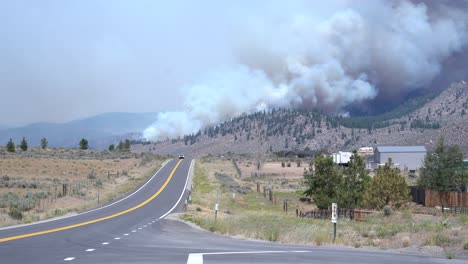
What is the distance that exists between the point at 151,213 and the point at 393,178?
61.7ft

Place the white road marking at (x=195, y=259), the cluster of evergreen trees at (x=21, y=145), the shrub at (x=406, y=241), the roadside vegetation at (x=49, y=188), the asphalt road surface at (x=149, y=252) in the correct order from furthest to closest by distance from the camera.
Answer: the cluster of evergreen trees at (x=21, y=145) → the roadside vegetation at (x=49, y=188) → the shrub at (x=406, y=241) → the asphalt road surface at (x=149, y=252) → the white road marking at (x=195, y=259)

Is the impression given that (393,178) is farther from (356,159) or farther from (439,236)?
(439,236)

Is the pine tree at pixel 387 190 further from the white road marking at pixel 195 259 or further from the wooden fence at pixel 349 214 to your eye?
the white road marking at pixel 195 259

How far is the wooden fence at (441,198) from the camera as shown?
54.1m

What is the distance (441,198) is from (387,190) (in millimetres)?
13740

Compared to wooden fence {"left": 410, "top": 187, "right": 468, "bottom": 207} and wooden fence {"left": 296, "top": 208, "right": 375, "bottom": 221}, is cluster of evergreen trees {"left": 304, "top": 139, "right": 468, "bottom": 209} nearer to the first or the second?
wooden fence {"left": 296, "top": 208, "right": 375, "bottom": 221}

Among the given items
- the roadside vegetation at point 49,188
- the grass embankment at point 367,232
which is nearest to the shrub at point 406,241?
the grass embankment at point 367,232

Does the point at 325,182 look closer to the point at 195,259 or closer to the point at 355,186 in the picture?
the point at 355,186

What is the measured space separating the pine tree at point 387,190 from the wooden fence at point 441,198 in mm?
10872

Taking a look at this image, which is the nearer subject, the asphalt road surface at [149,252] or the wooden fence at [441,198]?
the asphalt road surface at [149,252]

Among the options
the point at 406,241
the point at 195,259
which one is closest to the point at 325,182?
the point at 406,241

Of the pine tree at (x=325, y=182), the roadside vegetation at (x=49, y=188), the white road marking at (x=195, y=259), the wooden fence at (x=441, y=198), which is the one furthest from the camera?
the wooden fence at (x=441, y=198)

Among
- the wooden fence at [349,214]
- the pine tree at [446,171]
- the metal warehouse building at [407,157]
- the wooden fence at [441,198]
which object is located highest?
the metal warehouse building at [407,157]

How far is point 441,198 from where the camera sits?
55688 mm
